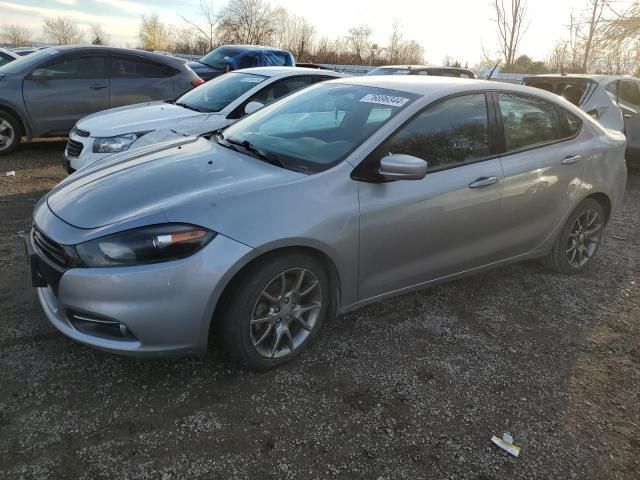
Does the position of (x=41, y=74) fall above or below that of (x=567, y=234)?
above

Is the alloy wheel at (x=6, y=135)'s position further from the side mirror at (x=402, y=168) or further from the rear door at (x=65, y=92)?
the side mirror at (x=402, y=168)

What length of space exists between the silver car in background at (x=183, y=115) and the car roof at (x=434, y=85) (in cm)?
195

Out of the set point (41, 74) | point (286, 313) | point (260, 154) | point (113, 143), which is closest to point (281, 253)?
point (286, 313)

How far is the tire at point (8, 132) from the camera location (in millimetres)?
7380

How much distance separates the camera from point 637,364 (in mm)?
3162

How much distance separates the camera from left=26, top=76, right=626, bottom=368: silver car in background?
2.44 m

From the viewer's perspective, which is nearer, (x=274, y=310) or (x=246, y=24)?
(x=274, y=310)

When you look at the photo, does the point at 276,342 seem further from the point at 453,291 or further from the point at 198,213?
the point at 453,291

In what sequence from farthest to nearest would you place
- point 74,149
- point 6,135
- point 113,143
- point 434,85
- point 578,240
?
1. point 6,135
2. point 74,149
3. point 113,143
4. point 578,240
5. point 434,85

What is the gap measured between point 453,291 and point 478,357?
2.98 feet

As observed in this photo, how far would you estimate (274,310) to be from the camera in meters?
2.77

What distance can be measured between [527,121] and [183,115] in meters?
3.81

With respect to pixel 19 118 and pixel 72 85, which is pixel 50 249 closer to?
pixel 19 118

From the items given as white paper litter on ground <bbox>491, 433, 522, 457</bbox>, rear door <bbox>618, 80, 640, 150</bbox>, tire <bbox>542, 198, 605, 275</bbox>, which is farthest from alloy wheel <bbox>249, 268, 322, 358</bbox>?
rear door <bbox>618, 80, 640, 150</bbox>
